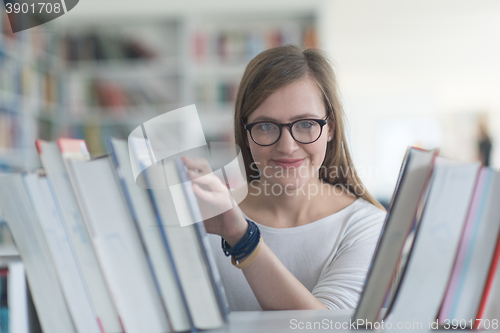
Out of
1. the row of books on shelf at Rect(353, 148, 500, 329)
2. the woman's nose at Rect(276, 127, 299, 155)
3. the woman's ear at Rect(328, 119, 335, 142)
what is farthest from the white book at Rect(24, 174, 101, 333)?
the woman's ear at Rect(328, 119, 335, 142)

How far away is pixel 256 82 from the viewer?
3.30 ft

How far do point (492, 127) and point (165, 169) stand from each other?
6.81m

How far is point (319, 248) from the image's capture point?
40.6 inches

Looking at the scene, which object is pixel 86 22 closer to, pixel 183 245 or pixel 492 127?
pixel 183 245

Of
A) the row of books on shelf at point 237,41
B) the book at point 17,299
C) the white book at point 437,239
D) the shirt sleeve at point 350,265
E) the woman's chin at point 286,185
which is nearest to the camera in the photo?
the white book at point 437,239

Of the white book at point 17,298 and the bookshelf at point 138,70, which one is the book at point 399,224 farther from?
the bookshelf at point 138,70

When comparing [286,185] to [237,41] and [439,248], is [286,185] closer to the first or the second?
[439,248]

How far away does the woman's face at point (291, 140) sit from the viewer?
0.95 metres

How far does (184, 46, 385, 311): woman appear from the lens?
3.12 feet

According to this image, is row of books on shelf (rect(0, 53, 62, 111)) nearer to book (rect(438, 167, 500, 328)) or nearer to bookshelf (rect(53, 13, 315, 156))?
bookshelf (rect(53, 13, 315, 156))

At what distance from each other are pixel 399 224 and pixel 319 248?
0.64 m

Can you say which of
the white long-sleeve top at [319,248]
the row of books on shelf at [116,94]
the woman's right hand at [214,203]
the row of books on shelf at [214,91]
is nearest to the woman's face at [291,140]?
the white long-sleeve top at [319,248]

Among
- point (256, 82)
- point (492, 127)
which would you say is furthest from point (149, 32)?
point (492, 127)

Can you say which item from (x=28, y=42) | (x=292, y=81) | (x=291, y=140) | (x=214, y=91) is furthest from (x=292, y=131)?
(x=28, y=42)
